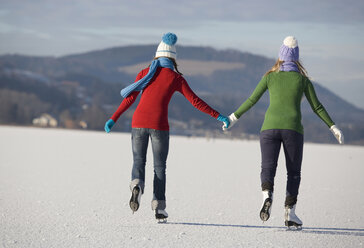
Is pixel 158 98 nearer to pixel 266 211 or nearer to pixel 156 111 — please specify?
pixel 156 111

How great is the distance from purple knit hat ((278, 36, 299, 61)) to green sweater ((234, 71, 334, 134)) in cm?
20

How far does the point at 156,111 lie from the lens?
681 cm

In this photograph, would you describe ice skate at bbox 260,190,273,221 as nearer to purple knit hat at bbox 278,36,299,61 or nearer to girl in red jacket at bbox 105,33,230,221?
girl in red jacket at bbox 105,33,230,221

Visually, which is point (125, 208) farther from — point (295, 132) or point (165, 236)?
point (295, 132)

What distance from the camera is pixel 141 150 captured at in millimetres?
6902

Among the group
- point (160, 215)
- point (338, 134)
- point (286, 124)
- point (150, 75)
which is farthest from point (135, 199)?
point (338, 134)

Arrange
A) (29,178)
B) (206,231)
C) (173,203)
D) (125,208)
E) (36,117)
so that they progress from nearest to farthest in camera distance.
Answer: (206,231) < (125,208) < (173,203) < (29,178) < (36,117)

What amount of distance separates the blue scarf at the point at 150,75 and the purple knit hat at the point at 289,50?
1308mm

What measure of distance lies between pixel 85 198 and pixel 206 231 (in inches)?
126

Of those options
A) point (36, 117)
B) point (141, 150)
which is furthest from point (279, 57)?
point (36, 117)

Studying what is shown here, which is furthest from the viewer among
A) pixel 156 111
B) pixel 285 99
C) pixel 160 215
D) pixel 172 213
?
pixel 172 213

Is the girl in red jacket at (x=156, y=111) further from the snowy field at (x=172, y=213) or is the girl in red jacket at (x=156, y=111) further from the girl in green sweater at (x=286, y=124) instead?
the girl in green sweater at (x=286, y=124)

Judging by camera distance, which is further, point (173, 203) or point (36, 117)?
point (36, 117)

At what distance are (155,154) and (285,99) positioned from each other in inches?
63.7
